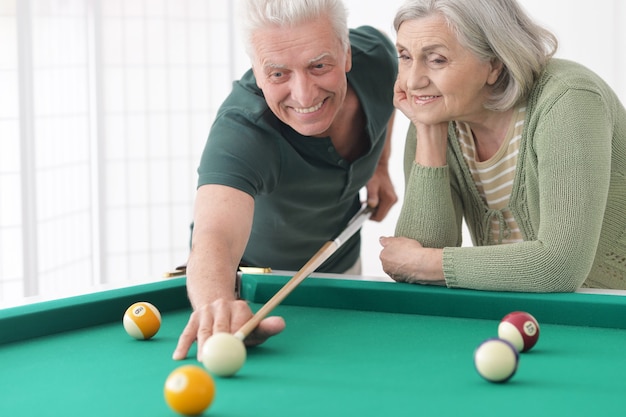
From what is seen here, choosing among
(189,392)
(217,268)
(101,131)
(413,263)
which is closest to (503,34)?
(413,263)

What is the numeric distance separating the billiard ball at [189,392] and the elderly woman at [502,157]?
863 millimetres

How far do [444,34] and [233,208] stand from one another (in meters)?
0.71

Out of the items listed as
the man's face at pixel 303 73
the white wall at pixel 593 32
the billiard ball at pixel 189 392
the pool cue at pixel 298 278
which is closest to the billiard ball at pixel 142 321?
the pool cue at pixel 298 278

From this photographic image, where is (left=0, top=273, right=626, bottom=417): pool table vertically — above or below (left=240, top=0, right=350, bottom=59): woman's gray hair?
below

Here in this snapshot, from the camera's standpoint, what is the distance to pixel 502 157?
2211 mm

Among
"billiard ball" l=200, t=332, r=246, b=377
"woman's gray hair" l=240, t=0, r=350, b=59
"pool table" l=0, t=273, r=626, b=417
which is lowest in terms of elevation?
"pool table" l=0, t=273, r=626, b=417

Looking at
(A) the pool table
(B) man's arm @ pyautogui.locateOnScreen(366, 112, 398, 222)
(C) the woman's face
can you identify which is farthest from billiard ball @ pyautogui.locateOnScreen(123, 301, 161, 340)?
(B) man's arm @ pyautogui.locateOnScreen(366, 112, 398, 222)

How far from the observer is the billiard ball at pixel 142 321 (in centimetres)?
171

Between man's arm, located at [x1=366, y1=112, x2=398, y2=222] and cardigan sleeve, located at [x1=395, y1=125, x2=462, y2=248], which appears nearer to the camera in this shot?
cardigan sleeve, located at [x1=395, y1=125, x2=462, y2=248]

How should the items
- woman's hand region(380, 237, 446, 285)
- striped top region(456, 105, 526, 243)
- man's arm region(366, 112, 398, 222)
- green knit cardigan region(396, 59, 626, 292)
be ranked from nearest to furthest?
green knit cardigan region(396, 59, 626, 292) < woman's hand region(380, 237, 446, 285) < striped top region(456, 105, 526, 243) < man's arm region(366, 112, 398, 222)

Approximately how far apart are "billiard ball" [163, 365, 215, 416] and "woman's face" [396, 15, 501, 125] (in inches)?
45.7

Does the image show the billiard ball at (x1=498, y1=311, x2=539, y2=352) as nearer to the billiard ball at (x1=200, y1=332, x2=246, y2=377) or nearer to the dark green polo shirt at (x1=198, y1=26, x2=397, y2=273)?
the billiard ball at (x1=200, y1=332, x2=246, y2=377)

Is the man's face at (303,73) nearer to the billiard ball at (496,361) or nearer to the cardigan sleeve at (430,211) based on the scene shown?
the cardigan sleeve at (430,211)

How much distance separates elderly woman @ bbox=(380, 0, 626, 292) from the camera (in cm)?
189
